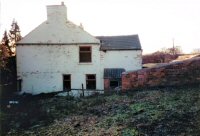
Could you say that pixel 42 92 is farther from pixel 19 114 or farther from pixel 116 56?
pixel 19 114

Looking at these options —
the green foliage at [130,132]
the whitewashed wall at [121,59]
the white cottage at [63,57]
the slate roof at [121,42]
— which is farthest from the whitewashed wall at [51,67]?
the green foliage at [130,132]

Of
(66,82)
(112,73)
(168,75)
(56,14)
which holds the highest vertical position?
(56,14)

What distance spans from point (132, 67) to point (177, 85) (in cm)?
1451

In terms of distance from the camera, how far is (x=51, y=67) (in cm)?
2847

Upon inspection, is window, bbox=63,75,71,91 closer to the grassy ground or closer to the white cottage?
the white cottage

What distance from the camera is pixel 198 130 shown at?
8.48 meters

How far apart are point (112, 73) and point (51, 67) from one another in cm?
568

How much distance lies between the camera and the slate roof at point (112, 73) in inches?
1071

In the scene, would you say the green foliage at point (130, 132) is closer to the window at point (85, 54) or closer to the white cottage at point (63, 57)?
the white cottage at point (63, 57)

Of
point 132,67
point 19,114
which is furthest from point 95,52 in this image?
point 19,114

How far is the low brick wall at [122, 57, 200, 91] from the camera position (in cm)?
1356

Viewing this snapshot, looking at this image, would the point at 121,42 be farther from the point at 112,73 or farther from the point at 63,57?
the point at 63,57

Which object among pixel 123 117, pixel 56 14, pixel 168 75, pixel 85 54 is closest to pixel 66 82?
pixel 85 54

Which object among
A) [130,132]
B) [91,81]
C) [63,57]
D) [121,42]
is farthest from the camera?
[121,42]
